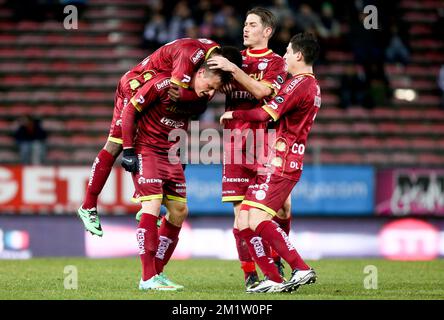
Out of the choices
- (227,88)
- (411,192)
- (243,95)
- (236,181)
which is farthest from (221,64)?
(411,192)

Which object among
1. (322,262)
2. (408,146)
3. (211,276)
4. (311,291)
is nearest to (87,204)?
(211,276)

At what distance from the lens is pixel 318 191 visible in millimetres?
15141

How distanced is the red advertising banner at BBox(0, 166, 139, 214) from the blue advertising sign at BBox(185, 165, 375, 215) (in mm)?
1039

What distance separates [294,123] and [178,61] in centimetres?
114

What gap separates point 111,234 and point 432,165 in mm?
5212

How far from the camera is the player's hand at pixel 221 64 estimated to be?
8.18 metres

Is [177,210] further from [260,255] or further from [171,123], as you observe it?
[260,255]

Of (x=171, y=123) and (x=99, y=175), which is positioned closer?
(x=171, y=123)

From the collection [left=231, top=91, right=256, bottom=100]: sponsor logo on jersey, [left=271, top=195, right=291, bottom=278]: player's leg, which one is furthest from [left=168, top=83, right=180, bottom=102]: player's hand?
Result: [left=271, top=195, right=291, bottom=278]: player's leg

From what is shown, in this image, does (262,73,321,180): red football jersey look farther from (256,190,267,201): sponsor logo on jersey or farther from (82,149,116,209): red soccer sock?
(82,149,116,209): red soccer sock

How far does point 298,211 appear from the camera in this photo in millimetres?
15086

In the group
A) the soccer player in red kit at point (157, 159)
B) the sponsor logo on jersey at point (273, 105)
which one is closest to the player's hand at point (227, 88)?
the soccer player in red kit at point (157, 159)

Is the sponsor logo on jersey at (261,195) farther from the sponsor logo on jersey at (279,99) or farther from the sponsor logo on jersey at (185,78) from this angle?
the sponsor logo on jersey at (185,78)

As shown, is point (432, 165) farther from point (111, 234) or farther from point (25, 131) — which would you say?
point (25, 131)
